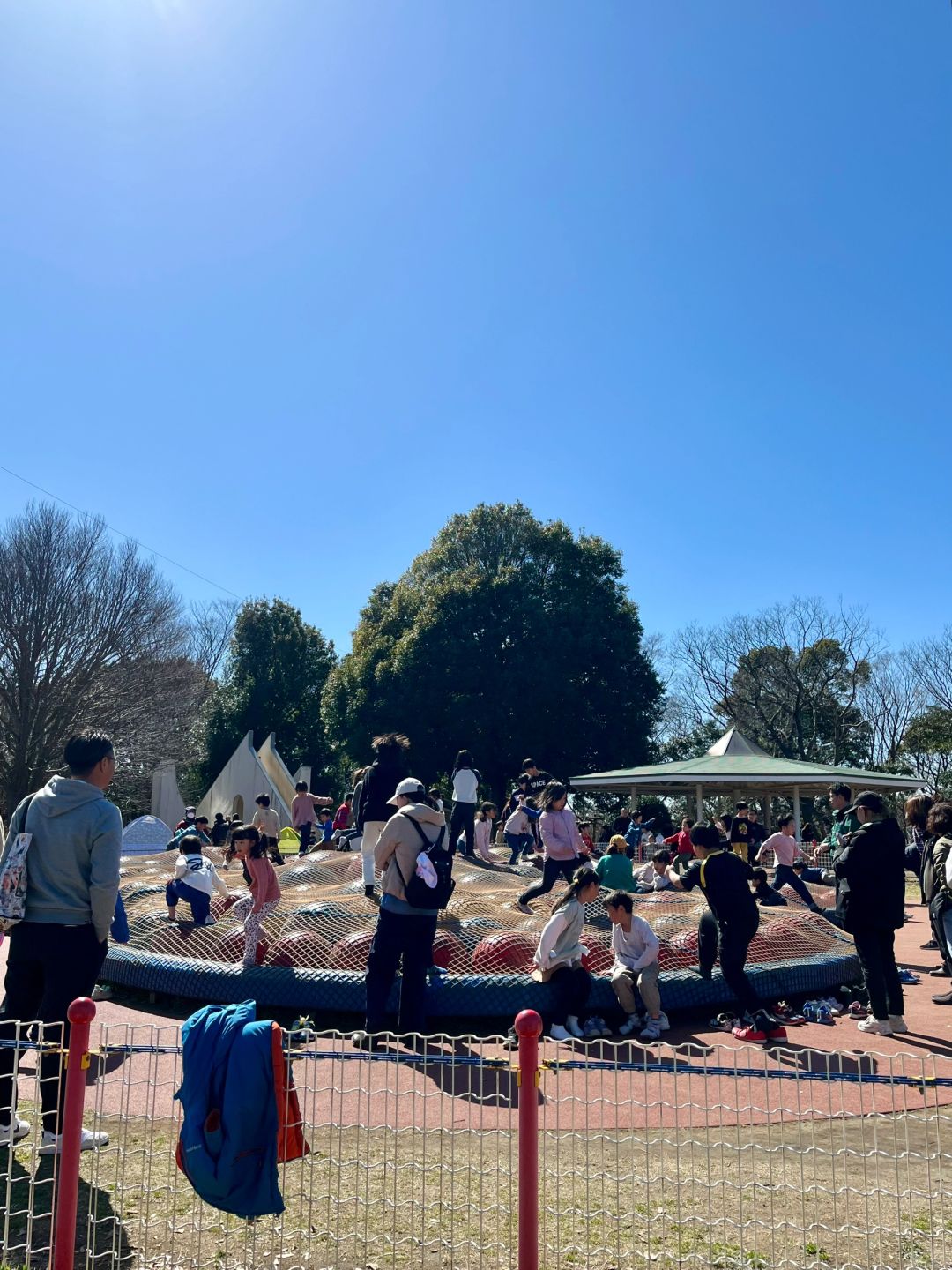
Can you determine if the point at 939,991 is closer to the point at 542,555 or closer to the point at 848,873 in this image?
the point at 848,873

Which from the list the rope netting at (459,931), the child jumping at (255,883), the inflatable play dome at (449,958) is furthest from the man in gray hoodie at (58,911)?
the rope netting at (459,931)

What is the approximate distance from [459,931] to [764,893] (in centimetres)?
392

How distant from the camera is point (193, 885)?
9.40 m

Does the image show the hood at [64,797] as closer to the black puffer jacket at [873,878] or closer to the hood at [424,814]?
the hood at [424,814]

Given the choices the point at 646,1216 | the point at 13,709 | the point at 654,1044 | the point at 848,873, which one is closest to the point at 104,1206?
the point at 646,1216

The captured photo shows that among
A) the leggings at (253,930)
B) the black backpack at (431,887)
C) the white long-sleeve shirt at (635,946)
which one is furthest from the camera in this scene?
the leggings at (253,930)

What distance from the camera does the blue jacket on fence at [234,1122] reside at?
2947mm

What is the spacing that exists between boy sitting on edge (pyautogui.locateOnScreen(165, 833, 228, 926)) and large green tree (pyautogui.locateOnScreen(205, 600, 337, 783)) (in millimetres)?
33559

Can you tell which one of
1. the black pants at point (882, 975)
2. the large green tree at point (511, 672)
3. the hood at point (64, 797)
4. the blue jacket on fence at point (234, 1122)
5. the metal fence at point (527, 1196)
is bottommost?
the metal fence at point (527, 1196)

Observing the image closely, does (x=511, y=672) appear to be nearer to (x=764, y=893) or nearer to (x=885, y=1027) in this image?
(x=764, y=893)

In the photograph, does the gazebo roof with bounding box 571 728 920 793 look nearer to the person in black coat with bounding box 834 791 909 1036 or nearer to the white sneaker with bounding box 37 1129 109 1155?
the person in black coat with bounding box 834 791 909 1036

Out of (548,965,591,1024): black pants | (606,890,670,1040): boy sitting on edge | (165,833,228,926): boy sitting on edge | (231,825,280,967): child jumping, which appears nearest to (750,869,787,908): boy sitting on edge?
(606,890,670,1040): boy sitting on edge

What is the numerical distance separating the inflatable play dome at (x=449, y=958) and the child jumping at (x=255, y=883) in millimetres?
103

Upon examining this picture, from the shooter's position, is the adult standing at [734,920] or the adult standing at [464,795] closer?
the adult standing at [734,920]
